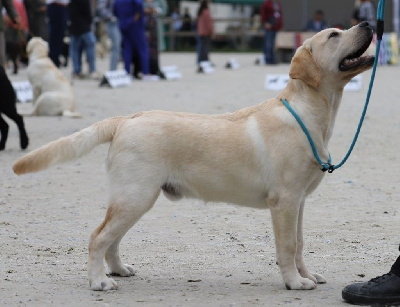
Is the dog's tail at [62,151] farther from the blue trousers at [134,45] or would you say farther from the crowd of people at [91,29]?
the blue trousers at [134,45]

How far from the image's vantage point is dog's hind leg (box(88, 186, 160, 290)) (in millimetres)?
4488

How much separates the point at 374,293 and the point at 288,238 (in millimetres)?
539

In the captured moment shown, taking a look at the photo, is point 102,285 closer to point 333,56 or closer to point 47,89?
point 333,56

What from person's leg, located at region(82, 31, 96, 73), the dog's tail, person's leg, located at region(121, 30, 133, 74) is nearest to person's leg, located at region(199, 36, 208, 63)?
person's leg, located at region(121, 30, 133, 74)

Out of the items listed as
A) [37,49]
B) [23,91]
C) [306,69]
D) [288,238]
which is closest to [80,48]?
[23,91]

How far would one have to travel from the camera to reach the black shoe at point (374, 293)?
4266 mm

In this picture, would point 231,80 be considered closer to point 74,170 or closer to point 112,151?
point 74,170

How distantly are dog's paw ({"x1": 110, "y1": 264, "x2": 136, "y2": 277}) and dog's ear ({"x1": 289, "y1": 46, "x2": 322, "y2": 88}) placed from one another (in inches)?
57.9

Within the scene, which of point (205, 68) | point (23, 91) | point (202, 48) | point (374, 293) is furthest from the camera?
point (202, 48)

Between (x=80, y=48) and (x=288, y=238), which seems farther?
(x=80, y=48)

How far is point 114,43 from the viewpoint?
65.9ft

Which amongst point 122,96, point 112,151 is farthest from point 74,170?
point 122,96

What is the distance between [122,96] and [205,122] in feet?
38.0

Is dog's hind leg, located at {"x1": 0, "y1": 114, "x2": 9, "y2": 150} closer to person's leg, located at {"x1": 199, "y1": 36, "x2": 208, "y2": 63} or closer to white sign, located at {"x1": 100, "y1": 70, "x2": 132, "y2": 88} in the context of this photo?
white sign, located at {"x1": 100, "y1": 70, "x2": 132, "y2": 88}
